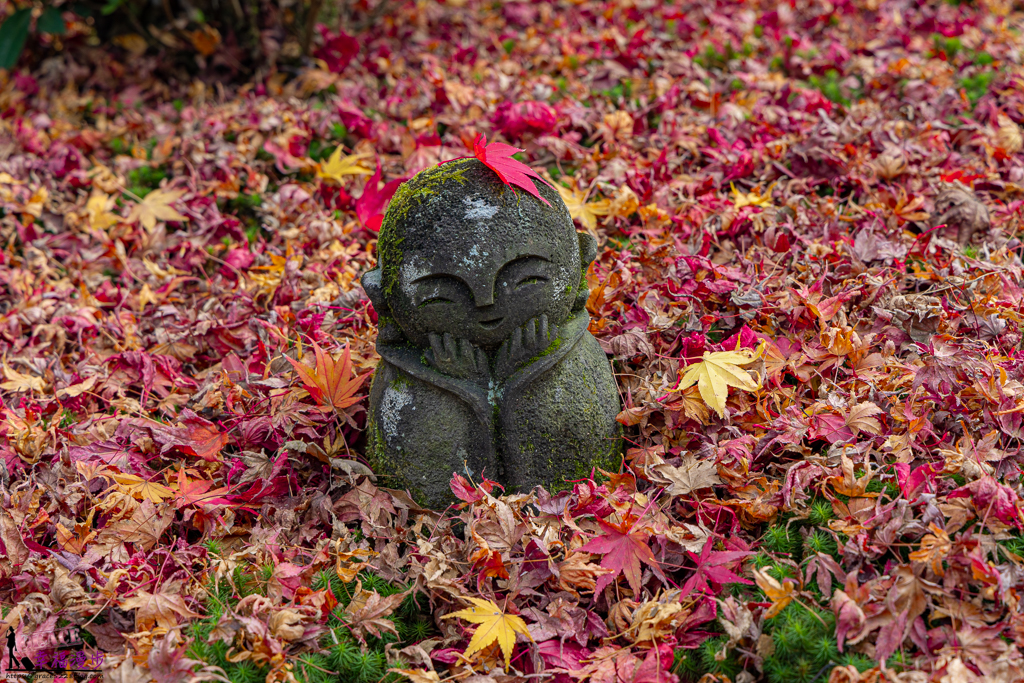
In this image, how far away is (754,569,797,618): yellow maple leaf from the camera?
2.23 metres

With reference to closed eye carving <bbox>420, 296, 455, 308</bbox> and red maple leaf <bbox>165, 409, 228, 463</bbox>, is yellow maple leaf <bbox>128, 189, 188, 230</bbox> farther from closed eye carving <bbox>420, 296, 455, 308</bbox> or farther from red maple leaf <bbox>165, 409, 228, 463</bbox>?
closed eye carving <bbox>420, 296, 455, 308</bbox>

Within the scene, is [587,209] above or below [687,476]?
above

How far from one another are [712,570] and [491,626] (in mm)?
681

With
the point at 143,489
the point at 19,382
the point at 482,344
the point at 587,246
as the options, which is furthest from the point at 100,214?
the point at 587,246

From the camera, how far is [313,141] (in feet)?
17.3

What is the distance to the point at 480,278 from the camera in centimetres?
247

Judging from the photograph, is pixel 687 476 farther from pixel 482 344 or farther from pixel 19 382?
pixel 19 382

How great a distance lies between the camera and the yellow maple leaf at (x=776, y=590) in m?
2.23

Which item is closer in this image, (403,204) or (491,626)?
(491,626)

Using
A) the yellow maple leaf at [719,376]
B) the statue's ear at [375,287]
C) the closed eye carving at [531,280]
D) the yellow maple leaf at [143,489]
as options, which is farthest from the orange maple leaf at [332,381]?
the yellow maple leaf at [719,376]

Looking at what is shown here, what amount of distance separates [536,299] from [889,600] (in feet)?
4.45

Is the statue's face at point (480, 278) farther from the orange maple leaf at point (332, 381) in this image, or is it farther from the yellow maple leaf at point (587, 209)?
the yellow maple leaf at point (587, 209)

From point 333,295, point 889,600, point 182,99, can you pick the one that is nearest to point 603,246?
point 333,295

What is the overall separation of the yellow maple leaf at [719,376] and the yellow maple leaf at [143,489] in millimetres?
1909
